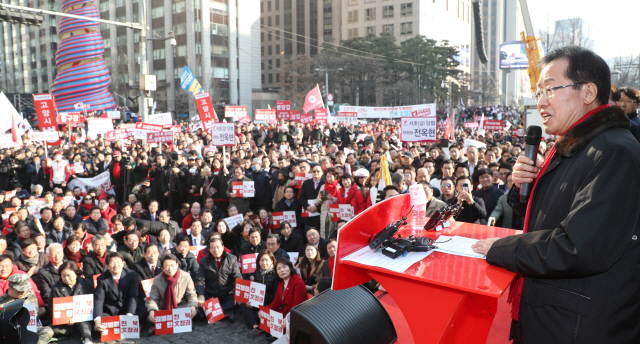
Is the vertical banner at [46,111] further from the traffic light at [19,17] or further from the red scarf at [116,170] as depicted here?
the traffic light at [19,17]

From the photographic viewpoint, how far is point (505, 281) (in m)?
1.73

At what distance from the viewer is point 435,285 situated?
76.4 inches

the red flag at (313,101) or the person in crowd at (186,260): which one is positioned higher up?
the red flag at (313,101)

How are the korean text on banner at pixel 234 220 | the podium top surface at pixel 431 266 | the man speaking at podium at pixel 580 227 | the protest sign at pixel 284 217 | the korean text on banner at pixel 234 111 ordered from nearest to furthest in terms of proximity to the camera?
the man speaking at podium at pixel 580 227, the podium top surface at pixel 431 266, the korean text on banner at pixel 234 220, the protest sign at pixel 284 217, the korean text on banner at pixel 234 111

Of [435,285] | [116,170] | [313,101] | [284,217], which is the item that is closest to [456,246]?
[435,285]

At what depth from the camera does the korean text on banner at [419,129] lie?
11219mm

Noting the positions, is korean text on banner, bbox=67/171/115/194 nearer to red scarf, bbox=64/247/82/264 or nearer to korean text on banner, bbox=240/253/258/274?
red scarf, bbox=64/247/82/264

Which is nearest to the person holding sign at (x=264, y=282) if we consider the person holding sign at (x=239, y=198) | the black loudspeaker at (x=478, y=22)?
the person holding sign at (x=239, y=198)

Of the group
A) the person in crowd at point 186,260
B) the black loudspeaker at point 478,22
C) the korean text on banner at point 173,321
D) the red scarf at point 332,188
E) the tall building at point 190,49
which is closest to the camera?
the korean text on banner at point 173,321

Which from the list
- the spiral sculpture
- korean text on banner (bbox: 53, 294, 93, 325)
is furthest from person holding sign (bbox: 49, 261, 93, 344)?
the spiral sculpture

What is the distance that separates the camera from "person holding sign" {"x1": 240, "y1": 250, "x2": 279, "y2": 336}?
253 inches

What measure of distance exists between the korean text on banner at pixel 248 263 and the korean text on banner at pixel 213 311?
66cm

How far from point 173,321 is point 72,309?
4.38 ft

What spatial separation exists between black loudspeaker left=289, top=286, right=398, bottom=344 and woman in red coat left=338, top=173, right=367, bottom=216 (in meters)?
A: 5.75
